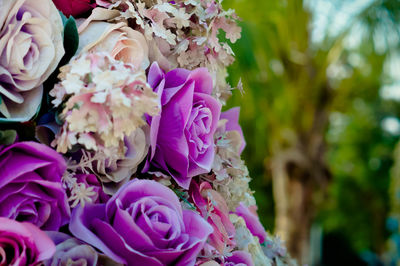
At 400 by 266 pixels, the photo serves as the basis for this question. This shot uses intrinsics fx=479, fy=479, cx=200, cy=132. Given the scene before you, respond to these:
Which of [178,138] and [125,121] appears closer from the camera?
[125,121]

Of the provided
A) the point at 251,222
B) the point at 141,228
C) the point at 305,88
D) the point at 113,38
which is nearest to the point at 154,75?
the point at 113,38

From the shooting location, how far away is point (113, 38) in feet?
1.74

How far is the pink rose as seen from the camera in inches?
22.1

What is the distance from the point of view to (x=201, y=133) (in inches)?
22.4

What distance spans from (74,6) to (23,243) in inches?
11.4

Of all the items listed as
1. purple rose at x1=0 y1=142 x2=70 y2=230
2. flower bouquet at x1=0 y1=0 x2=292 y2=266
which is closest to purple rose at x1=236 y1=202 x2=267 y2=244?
flower bouquet at x1=0 y1=0 x2=292 y2=266

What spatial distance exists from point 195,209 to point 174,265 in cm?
10

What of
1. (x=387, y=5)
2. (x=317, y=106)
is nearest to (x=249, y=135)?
(x=317, y=106)

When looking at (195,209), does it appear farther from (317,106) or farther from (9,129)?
(317,106)

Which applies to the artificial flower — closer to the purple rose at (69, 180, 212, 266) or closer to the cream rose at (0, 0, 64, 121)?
the purple rose at (69, 180, 212, 266)

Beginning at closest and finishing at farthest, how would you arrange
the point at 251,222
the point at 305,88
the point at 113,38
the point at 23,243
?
1. the point at 23,243
2. the point at 113,38
3. the point at 251,222
4. the point at 305,88

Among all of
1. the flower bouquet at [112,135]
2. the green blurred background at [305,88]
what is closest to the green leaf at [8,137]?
the flower bouquet at [112,135]

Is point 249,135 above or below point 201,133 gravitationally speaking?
below

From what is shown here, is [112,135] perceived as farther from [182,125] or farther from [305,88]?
[305,88]
